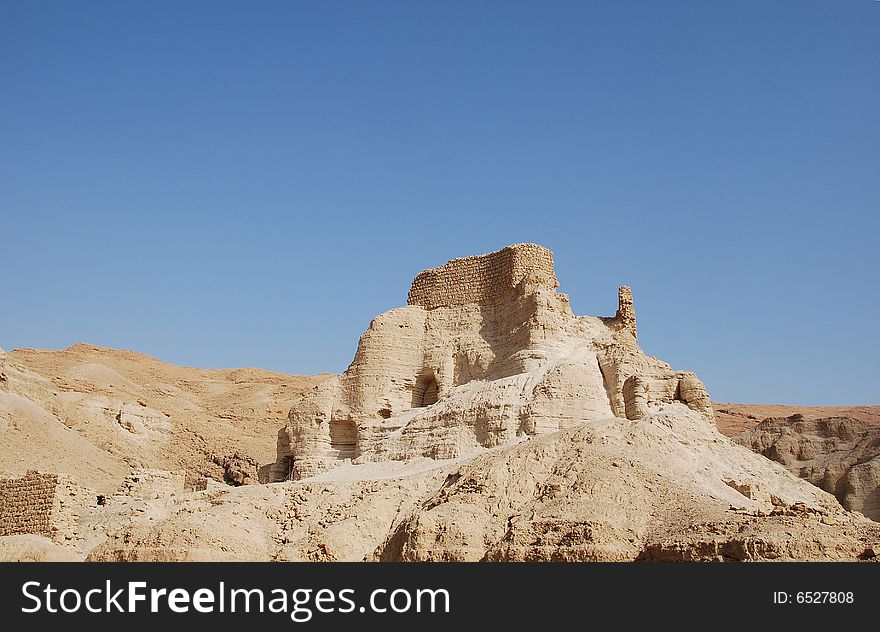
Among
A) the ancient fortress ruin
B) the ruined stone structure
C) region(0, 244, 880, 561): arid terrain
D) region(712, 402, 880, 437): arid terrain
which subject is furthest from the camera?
region(712, 402, 880, 437): arid terrain

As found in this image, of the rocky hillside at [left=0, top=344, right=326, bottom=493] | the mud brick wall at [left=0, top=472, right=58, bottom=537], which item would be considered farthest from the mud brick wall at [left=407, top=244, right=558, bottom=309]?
the mud brick wall at [left=0, top=472, right=58, bottom=537]

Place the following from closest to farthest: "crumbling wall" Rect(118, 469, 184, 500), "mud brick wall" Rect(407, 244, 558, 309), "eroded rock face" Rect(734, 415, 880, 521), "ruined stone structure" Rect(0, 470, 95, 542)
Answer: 1. "ruined stone structure" Rect(0, 470, 95, 542)
2. "crumbling wall" Rect(118, 469, 184, 500)
3. "mud brick wall" Rect(407, 244, 558, 309)
4. "eroded rock face" Rect(734, 415, 880, 521)

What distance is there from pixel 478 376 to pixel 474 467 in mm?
9794

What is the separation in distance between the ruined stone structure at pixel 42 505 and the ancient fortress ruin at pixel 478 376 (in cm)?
795

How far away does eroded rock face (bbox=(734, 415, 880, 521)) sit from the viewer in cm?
A: 3831

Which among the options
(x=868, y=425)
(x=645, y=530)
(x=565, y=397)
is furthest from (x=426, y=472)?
(x=868, y=425)

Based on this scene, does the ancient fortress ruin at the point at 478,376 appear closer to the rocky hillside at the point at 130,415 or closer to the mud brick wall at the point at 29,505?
the mud brick wall at the point at 29,505

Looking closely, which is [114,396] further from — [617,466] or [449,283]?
[617,466]

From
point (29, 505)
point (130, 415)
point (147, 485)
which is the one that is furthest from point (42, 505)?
point (130, 415)

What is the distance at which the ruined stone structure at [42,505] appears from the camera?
25.0 m

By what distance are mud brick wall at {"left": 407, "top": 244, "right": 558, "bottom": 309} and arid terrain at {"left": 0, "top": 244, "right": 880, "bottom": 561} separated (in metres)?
0.07

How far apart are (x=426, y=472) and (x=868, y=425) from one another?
28947 millimetres

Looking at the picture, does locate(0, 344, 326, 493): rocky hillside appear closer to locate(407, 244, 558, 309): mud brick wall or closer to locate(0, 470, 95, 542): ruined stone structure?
locate(0, 470, 95, 542): ruined stone structure

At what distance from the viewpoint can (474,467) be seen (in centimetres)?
2255
